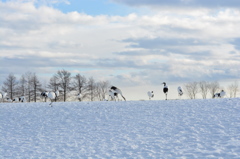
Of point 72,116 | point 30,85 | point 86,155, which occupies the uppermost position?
point 30,85

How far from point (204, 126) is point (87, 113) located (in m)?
11.0

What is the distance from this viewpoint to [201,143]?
735 inches

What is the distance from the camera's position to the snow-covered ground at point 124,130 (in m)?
18.2

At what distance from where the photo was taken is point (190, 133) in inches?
825

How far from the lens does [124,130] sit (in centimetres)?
2300

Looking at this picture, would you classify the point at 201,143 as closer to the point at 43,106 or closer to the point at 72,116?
the point at 72,116

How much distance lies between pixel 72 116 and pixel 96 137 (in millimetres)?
6900

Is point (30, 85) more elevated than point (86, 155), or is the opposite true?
point (30, 85)

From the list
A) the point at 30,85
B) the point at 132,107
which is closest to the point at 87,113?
the point at 132,107

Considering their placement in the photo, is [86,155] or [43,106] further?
[43,106]

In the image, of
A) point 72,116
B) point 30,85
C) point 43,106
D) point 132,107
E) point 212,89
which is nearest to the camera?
point 72,116

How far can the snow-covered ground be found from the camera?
716 inches

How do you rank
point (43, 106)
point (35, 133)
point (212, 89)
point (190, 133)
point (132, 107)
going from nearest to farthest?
point (190, 133)
point (35, 133)
point (132, 107)
point (43, 106)
point (212, 89)

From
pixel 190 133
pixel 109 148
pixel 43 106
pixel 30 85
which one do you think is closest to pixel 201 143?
pixel 190 133
